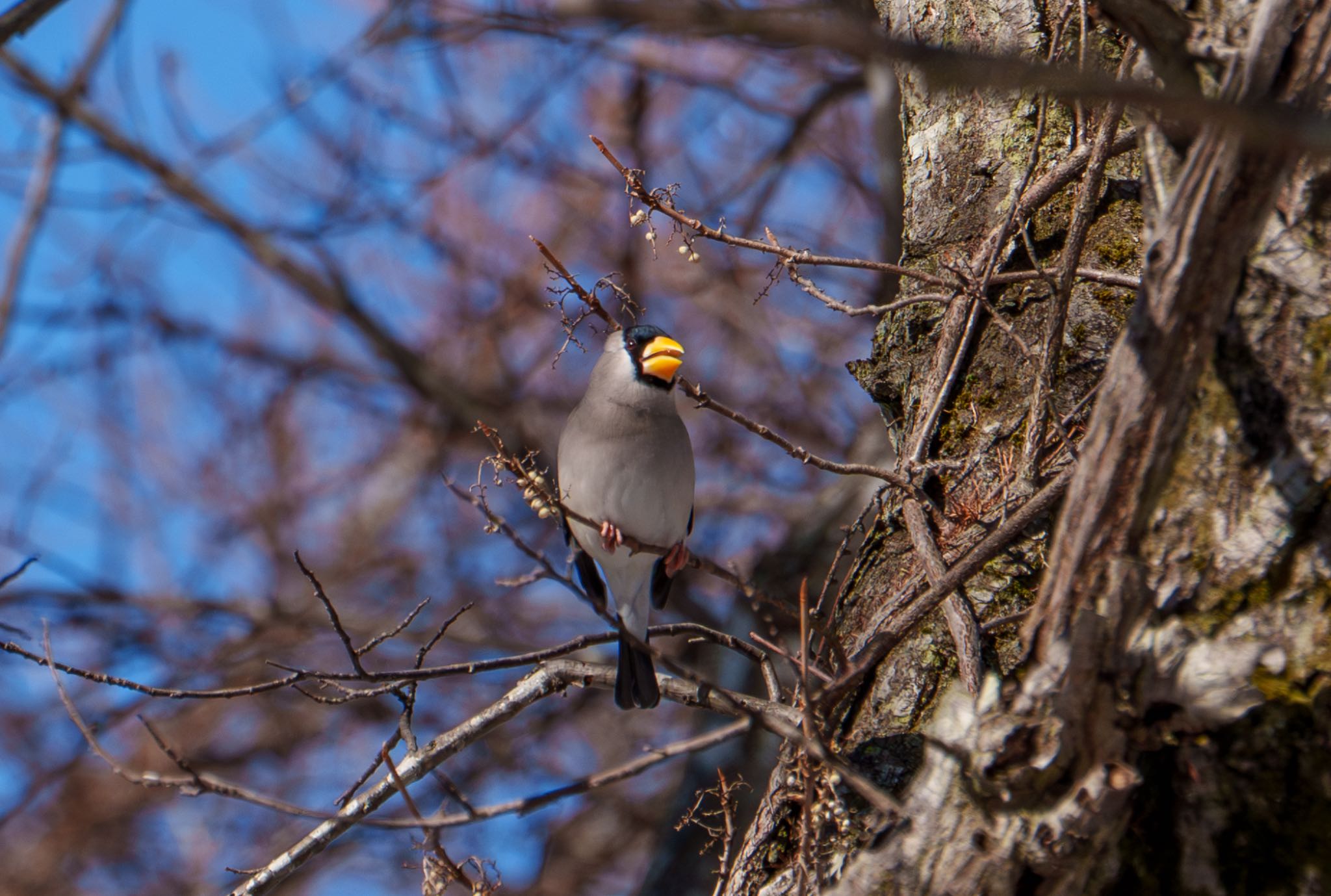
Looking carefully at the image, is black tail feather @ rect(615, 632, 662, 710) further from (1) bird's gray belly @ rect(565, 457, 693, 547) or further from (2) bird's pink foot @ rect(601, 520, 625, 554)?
(1) bird's gray belly @ rect(565, 457, 693, 547)

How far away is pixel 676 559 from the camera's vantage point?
404 cm

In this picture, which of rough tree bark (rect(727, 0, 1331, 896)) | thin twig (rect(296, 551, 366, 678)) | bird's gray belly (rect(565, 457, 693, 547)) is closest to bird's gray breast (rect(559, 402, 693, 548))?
bird's gray belly (rect(565, 457, 693, 547))

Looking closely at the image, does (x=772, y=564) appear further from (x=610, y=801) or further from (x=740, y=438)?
(x=610, y=801)

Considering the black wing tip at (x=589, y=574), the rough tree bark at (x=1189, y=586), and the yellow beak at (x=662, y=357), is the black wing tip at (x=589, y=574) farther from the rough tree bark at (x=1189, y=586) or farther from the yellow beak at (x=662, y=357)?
the rough tree bark at (x=1189, y=586)

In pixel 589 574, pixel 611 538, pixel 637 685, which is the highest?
pixel 589 574

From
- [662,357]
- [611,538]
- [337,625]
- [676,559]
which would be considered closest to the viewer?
[337,625]

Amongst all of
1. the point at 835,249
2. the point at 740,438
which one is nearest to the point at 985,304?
the point at 835,249

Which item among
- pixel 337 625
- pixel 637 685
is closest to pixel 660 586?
pixel 637 685

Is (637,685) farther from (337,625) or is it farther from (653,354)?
(653,354)

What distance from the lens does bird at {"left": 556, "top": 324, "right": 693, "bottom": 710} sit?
3.88 metres

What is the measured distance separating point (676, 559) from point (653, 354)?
733 mm

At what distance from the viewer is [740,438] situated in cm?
922

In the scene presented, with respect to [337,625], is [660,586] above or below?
above

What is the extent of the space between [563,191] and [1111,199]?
655cm
